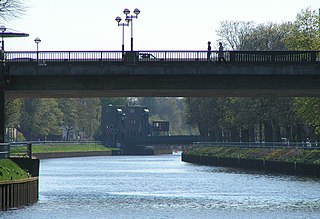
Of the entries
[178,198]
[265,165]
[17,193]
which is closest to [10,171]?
[17,193]

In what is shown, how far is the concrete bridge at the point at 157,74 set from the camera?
278 ft

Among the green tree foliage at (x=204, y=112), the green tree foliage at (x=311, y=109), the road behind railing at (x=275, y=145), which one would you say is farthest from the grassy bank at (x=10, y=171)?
the green tree foliage at (x=204, y=112)

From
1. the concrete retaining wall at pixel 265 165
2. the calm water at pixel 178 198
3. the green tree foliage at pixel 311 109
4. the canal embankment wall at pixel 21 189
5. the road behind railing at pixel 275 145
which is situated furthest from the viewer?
the road behind railing at pixel 275 145

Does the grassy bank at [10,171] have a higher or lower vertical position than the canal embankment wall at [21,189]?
higher

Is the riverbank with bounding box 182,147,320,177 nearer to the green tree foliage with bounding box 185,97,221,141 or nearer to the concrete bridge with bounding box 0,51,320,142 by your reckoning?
the green tree foliage with bounding box 185,97,221,141

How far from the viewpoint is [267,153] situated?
138 m

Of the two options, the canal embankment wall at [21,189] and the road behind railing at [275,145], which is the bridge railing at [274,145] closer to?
the road behind railing at [275,145]

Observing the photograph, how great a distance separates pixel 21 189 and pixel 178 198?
15445 millimetres

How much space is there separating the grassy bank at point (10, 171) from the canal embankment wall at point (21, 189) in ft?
1.83

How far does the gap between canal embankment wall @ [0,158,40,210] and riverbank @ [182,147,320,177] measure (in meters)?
38.7

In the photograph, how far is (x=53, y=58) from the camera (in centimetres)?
8706

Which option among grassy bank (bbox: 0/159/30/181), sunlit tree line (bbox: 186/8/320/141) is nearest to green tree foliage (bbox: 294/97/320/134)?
sunlit tree line (bbox: 186/8/320/141)

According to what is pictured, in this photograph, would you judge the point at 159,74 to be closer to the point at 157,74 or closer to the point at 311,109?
the point at 157,74

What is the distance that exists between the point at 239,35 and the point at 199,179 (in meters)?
48.7
